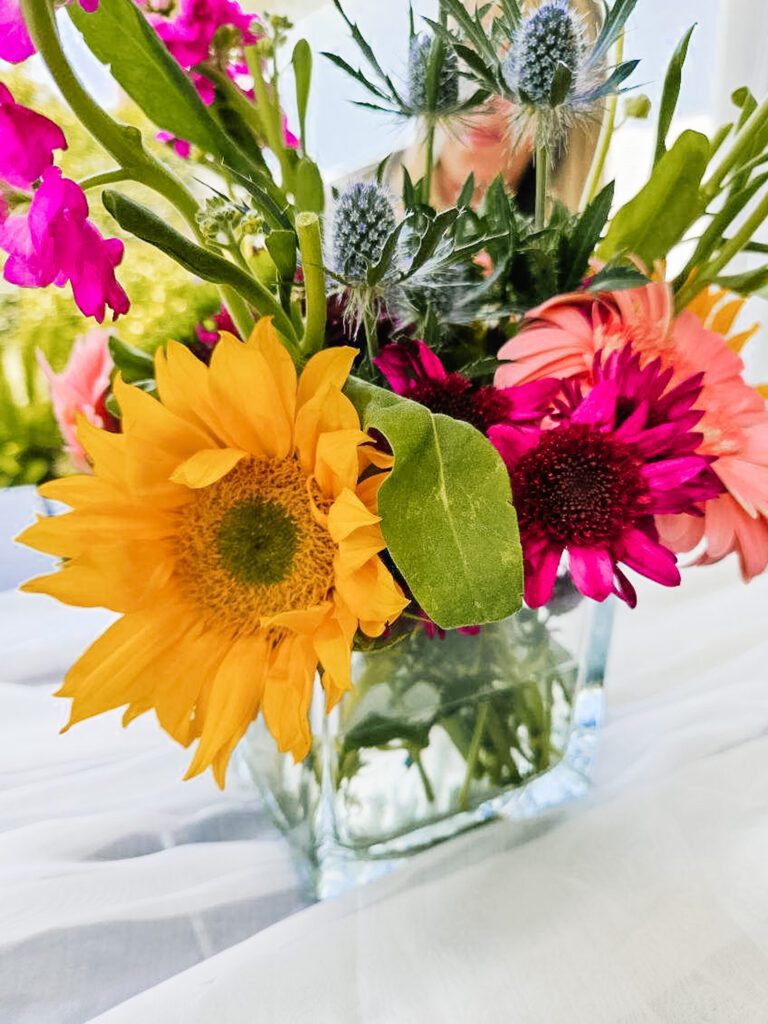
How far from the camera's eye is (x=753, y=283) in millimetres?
301

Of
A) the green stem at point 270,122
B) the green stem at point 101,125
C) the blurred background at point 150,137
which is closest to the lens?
the green stem at point 101,125

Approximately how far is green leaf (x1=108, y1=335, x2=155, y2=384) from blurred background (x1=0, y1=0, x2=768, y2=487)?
0.39m

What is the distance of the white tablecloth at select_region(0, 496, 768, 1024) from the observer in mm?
288

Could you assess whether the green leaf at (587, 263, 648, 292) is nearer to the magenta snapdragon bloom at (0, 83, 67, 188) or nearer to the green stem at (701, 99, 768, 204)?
the green stem at (701, 99, 768, 204)

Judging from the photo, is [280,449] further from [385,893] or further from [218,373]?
[385,893]

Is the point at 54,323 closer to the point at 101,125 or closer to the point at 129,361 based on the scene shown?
the point at 129,361

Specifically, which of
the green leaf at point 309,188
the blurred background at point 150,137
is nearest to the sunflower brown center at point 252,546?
the green leaf at point 309,188

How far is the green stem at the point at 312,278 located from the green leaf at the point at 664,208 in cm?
11

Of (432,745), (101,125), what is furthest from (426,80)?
(432,745)

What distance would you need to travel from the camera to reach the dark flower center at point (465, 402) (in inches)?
9.9

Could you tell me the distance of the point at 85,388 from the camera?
1.03ft

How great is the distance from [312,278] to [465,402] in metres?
0.06

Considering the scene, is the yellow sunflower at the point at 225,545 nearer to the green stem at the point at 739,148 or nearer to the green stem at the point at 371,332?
the green stem at the point at 371,332

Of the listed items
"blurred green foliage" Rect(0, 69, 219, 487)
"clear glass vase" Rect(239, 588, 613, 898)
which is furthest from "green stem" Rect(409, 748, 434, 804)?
"blurred green foliage" Rect(0, 69, 219, 487)
